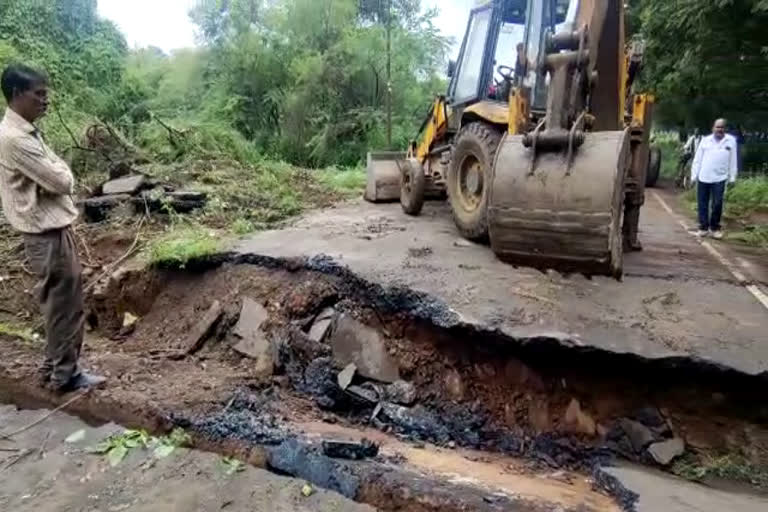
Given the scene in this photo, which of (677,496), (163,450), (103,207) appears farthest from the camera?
(103,207)

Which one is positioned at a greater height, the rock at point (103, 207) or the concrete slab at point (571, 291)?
the rock at point (103, 207)

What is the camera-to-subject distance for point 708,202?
8.90m

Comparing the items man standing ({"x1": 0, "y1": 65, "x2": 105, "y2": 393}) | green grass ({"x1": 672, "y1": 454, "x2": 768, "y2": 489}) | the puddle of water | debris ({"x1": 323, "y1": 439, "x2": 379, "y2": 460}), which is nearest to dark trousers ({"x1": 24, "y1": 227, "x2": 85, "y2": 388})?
man standing ({"x1": 0, "y1": 65, "x2": 105, "y2": 393})

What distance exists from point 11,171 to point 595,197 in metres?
3.78

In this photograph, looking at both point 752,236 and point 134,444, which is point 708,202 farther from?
point 134,444

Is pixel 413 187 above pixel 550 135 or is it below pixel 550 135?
below

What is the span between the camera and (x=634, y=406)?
4.14m

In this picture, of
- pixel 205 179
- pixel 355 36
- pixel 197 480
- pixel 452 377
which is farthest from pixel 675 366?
pixel 355 36

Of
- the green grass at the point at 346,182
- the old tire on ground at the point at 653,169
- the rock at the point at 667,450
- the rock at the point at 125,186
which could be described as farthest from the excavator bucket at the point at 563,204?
the old tire on ground at the point at 653,169

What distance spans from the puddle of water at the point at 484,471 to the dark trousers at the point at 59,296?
1.59 m

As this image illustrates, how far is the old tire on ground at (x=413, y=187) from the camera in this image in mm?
8164

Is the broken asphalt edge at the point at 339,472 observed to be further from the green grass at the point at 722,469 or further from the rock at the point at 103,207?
the rock at the point at 103,207

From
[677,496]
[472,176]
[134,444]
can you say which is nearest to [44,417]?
[134,444]

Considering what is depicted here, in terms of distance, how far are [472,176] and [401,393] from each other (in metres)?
2.81
